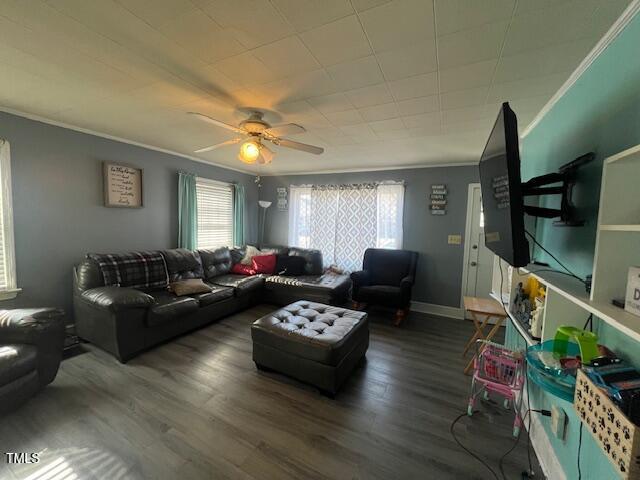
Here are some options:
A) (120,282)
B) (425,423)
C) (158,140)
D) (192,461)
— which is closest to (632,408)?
(425,423)

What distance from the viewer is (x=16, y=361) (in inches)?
67.4

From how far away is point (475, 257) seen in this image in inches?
150

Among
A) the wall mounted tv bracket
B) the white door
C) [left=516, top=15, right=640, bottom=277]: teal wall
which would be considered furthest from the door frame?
the wall mounted tv bracket

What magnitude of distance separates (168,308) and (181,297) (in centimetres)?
33

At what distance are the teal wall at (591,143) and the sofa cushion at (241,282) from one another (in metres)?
3.28

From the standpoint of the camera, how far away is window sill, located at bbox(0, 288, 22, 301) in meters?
2.43

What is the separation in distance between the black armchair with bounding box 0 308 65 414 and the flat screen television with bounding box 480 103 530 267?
311 centimetres

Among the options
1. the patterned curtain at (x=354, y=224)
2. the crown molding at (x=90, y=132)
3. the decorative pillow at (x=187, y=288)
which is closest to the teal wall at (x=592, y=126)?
the patterned curtain at (x=354, y=224)

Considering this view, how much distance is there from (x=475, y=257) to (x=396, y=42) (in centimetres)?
341

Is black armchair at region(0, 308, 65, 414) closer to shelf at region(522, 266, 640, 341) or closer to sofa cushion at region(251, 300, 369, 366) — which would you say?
sofa cushion at region(251, 300, 369, 366)

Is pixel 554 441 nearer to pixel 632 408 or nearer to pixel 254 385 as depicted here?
pixel 632 408

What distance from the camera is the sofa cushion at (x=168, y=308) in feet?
8.37

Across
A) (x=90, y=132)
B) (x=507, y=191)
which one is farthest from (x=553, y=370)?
(x=90, y=132)

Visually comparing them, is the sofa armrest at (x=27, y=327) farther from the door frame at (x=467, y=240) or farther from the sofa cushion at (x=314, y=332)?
the door frame at (x=467, y=240)
